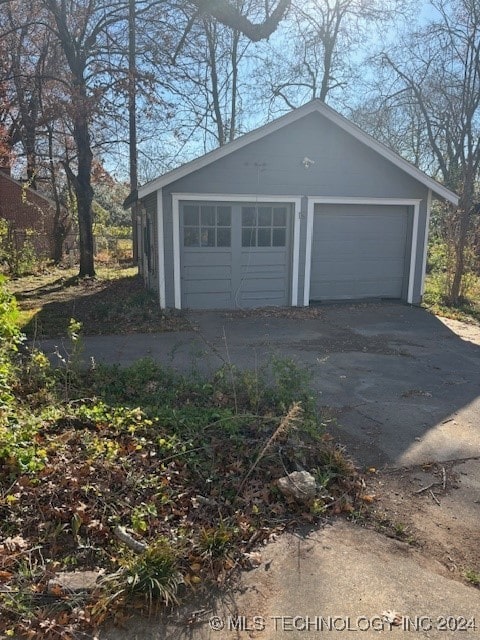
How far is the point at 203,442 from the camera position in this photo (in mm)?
3729

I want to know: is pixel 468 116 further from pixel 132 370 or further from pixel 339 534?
pixel 339 534

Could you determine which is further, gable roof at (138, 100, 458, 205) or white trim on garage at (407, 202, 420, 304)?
white trim on garage at (407, 202, 420, 304)

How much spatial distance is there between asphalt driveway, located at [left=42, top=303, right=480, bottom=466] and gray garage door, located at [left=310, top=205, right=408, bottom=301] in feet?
1.85

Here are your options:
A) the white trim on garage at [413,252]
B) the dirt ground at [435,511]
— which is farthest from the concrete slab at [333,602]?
the white trim on garage at [413,252]

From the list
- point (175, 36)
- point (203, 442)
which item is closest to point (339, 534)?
point (203, 442)

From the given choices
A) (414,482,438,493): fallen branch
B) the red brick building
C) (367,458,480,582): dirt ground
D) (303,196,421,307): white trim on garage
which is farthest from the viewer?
the red brick building

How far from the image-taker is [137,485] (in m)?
3.13

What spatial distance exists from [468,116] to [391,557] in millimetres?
14143

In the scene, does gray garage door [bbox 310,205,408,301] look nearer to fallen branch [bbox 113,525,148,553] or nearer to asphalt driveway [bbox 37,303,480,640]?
asphalt driveway [bbox 37,303,480,640]

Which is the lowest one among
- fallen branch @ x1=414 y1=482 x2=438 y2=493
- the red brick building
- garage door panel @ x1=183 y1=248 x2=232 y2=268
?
fallen branch @ x1=414 y1=482 x2=438 y2=493

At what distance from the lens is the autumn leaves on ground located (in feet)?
7.75

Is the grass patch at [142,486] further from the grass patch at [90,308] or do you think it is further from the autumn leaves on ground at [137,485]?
the grass patch at [90,308]

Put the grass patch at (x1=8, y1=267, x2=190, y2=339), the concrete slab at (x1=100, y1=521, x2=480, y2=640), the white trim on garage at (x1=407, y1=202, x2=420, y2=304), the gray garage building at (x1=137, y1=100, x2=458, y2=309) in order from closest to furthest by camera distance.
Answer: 1. the concrete slab at (x1=100, y1=521, x2=480, y2=640)
2. the grass patch at (x1=8, y1=267, x2=190, y2=339)
3. the gray garage building at (x1=137, y1=100, x2=458, y2=309)
4. the white trim on garage at (x1=407, y1=202, x2=420, y2=304)

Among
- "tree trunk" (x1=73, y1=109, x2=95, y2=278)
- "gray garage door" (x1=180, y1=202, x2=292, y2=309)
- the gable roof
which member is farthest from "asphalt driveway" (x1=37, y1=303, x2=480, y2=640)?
"tree trunk" (x1=73, y1=109, x2=95, y2=278)
